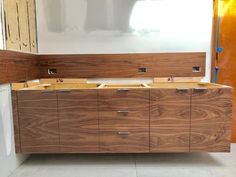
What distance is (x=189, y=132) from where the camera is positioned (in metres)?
2.04

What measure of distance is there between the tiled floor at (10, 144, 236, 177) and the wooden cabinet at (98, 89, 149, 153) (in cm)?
18

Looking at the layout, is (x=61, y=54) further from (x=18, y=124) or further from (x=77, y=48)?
(x=18, y=124)

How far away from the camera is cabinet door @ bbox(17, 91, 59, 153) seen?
2.03 metres

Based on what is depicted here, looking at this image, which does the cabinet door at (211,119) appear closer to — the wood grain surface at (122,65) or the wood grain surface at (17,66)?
the wood grain surface at (122,65)

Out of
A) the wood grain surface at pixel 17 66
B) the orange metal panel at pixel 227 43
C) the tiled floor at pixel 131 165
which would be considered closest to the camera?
the wood grain surface at pixel 17 66

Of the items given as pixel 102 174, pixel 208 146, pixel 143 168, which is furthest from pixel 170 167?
pixel 102 174

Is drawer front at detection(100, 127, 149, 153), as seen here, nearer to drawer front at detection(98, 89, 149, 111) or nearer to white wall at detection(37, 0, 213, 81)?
drawer front at detection(98, 89, 149, 111)

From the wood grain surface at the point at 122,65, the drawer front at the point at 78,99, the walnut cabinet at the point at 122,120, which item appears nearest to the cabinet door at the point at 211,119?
the walnut cabinet at the point at 122,120

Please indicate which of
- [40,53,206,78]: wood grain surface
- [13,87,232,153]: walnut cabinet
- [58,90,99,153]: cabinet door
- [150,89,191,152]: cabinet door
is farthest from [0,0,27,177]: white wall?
[150,89,191,152]: cabinet door

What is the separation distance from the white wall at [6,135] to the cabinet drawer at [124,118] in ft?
2.68

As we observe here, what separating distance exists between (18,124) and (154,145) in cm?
127

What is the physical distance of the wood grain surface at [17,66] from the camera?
1.87 metres

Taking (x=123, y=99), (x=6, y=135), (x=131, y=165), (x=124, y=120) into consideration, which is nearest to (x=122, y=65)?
(x=123, y=99)

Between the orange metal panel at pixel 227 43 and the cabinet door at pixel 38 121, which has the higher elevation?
the orange metal panel at pixel 227 43
